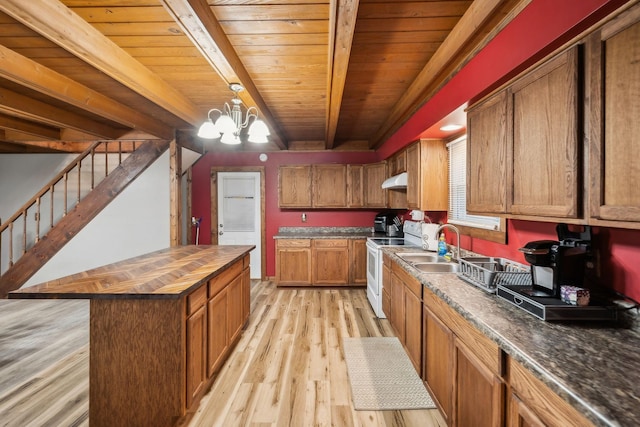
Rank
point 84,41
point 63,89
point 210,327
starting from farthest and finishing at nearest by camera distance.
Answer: point 63,89, point 210,327, point 84,41

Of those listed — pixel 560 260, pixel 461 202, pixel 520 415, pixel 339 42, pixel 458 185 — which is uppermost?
pixel 339 42

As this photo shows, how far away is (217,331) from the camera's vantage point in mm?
2305

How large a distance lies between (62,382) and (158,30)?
9.03ft

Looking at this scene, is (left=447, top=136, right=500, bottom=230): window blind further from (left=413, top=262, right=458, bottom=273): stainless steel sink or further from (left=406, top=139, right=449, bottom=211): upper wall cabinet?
(left=413, top=262, right=458, bottom=273): stainless steel sink

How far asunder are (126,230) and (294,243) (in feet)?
8.66

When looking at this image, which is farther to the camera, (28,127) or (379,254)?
(28,127)

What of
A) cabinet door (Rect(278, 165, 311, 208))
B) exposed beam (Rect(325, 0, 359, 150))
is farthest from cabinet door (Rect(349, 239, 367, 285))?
exposed beam (Rect(325, 0, 359, 150))

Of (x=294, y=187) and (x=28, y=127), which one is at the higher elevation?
(x=28, y=127)

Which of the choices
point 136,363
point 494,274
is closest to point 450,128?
point 494,274

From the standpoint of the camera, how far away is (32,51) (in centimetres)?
222

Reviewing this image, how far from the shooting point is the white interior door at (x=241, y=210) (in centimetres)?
535

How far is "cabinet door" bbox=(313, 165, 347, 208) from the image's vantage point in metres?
5.02

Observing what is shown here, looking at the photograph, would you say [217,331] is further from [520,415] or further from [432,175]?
[432,175]

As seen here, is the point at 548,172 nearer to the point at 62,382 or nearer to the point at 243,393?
the point at 243,393
